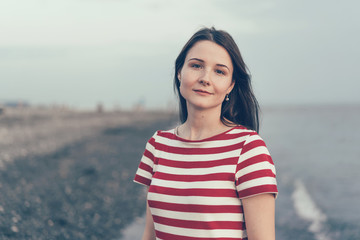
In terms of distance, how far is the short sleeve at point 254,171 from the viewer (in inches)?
97.7

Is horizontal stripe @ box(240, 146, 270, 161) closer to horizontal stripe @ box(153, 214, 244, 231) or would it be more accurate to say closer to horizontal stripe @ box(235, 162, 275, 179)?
horizontal stripe @ box(235, 162, 275, 179)

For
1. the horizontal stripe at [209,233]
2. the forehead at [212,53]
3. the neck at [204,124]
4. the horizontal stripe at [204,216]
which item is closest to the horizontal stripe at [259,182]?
the horizontal stripe at [204,216]

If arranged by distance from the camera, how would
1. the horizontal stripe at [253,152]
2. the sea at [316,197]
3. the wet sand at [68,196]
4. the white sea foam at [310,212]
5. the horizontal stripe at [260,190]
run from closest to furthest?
the horizontal stripe at [260,190], the horizontal stripe at [253,152], the wet sand at [68,196], the sea at [316,197], the white sea foam at [310,212]

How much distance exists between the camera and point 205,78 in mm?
2789

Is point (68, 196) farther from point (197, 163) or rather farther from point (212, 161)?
point (212, 161)

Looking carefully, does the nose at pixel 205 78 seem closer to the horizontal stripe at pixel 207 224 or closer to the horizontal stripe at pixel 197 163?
the horizontal stripe at pixel 197 163

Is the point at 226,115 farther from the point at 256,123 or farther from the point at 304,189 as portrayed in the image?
the point at 304,189

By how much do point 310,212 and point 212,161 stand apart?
54.2ft

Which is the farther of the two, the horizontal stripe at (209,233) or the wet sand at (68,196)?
the wet sand at (68,196)

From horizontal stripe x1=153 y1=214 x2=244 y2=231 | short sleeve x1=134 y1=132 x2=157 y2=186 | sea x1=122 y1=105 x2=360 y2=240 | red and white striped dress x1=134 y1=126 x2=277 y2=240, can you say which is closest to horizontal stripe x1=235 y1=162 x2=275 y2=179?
red and white striped dress x1=134 y1=126 x2=277 y2=240

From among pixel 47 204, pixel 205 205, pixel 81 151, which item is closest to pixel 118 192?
pixel 47 204

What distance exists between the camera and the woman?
8.37 feet

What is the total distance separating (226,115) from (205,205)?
804mm

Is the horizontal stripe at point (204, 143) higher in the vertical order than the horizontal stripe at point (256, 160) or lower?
higher
